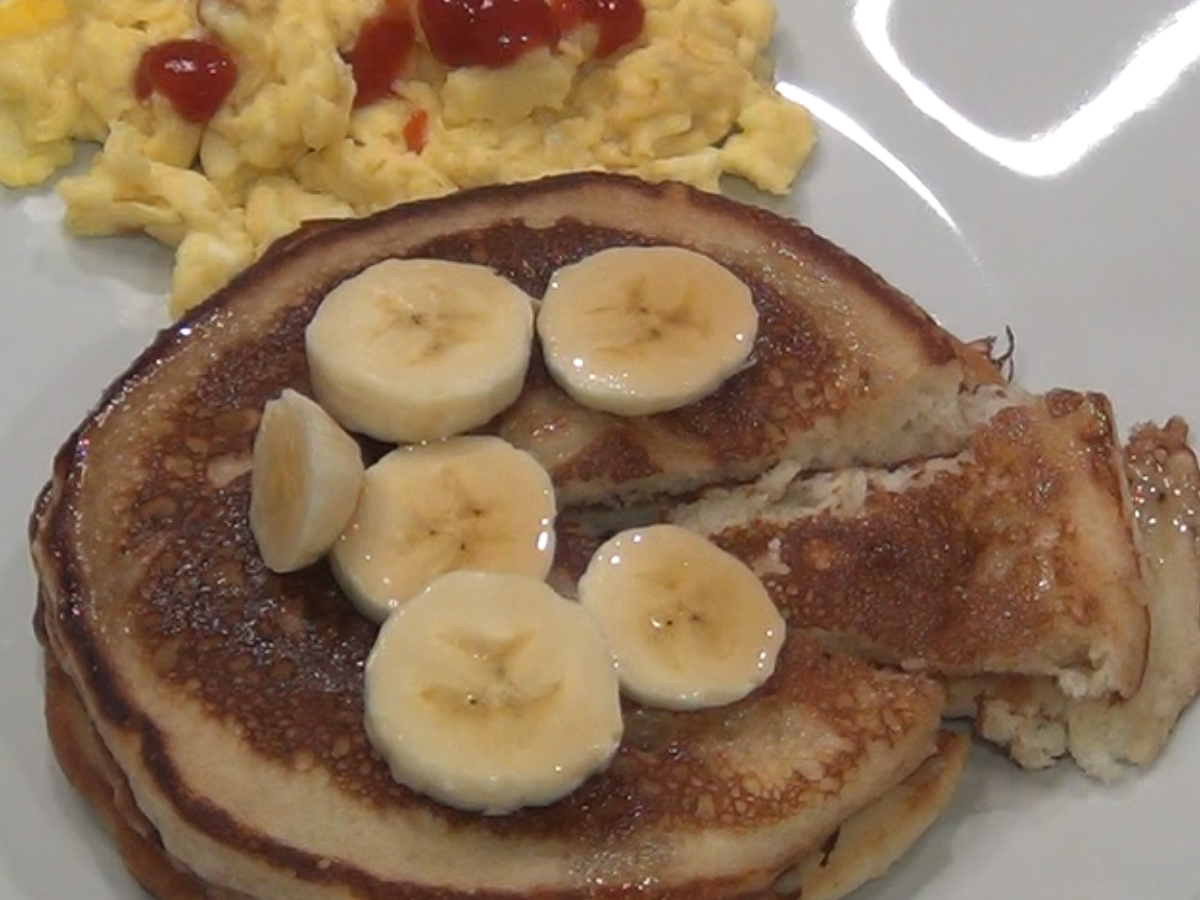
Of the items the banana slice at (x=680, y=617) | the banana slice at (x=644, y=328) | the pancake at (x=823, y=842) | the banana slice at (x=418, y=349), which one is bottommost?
the pancake at (x=823, y=842)

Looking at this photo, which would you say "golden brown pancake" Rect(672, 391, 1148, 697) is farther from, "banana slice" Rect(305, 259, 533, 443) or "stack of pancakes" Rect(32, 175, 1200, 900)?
"banana slice" Rect(305, 259, 533, 443)

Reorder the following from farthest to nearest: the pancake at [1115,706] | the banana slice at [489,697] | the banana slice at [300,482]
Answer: the pancake at [1115,706]
the banana slice at [300,482]
the banana slice at [489,697]

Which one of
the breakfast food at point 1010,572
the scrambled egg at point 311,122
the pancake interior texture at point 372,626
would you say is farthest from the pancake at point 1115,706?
the scrambled egg at point 311,122

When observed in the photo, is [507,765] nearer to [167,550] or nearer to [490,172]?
[167,550]

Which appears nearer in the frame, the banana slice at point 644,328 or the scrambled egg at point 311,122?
the banana slice at point 644,328

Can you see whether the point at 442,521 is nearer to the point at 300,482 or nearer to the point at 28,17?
the point at 300,482

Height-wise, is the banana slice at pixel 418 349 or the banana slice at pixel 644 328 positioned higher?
the banana slice at pixel 644 328

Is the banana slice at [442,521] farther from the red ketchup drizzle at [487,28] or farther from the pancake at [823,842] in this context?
the red ketchup drizzle at [487,28]

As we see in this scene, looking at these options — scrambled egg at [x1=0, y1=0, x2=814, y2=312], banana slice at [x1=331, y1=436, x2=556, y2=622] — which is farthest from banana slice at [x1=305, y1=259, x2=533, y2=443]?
scrambled egg at [x1=0, y1=0, x2=814, y2=312]
